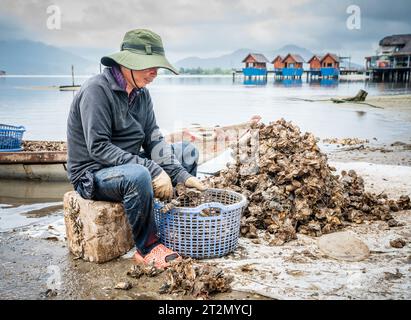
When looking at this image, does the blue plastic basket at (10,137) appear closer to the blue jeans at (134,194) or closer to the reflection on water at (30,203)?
the reflection on water at (30,203)

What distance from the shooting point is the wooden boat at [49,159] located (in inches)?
302

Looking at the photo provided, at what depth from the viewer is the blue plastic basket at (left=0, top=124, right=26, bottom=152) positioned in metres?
8.44

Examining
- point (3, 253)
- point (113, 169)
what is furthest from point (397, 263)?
point (3, 253)

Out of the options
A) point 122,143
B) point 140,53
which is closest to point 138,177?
point 122,143

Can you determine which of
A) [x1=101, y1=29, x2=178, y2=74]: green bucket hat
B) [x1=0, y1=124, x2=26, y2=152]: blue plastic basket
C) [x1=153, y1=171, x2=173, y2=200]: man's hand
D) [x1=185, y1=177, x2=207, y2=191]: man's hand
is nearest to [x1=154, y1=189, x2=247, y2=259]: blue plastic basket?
[x1=153, y1=171, x2=173, y2=200]: man's hand

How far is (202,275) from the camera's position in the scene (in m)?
2.94

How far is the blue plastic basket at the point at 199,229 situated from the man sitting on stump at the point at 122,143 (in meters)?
0.13

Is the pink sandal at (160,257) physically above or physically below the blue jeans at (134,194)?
below

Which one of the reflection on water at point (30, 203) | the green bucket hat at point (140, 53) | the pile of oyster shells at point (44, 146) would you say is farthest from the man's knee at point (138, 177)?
the pile of oyster shells at point (44, 146)

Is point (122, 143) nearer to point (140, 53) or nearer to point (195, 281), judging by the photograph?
point (140, 53)

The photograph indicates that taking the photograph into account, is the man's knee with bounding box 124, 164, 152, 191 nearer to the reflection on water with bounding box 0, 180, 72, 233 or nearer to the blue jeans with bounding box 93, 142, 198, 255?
the blue jeans with bounding box 93, 142, 198, 255

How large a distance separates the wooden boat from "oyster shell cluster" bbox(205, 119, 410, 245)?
288cm
